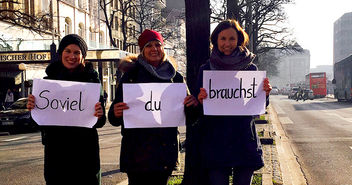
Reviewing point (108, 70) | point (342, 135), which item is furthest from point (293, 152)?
point (108, 70)

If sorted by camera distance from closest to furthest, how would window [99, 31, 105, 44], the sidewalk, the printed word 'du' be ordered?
the printed word 'du'
the sidewalk
window [99, 31, 105, 44]

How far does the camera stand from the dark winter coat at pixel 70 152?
3250 millimetres

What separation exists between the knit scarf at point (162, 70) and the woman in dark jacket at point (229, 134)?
12.2 inches

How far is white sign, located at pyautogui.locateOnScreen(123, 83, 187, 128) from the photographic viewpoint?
11.0 ft

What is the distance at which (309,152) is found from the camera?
9.59 metres

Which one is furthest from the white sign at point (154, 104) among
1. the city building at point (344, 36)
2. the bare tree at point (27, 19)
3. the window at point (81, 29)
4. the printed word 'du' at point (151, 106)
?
the city building at point (344, 36)

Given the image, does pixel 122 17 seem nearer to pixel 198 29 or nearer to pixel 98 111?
pixel 198 29

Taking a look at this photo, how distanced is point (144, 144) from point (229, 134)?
702 mm

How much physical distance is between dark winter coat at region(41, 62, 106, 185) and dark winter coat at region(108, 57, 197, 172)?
26 centimetres

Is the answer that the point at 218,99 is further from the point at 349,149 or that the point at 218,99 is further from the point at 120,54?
the point at 120,54

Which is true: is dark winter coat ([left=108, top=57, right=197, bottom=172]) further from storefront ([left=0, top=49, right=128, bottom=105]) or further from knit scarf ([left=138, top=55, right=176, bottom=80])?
storefront ([left=0, top=49, right=128, bottom=105])

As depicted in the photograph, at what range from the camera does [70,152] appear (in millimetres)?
3250

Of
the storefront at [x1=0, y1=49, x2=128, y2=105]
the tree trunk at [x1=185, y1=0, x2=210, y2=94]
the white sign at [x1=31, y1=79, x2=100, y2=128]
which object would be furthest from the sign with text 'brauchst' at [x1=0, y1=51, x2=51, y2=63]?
the white sign at [x1=31, y1=79, x2=100, y2=128]

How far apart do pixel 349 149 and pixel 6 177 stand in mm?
7689
